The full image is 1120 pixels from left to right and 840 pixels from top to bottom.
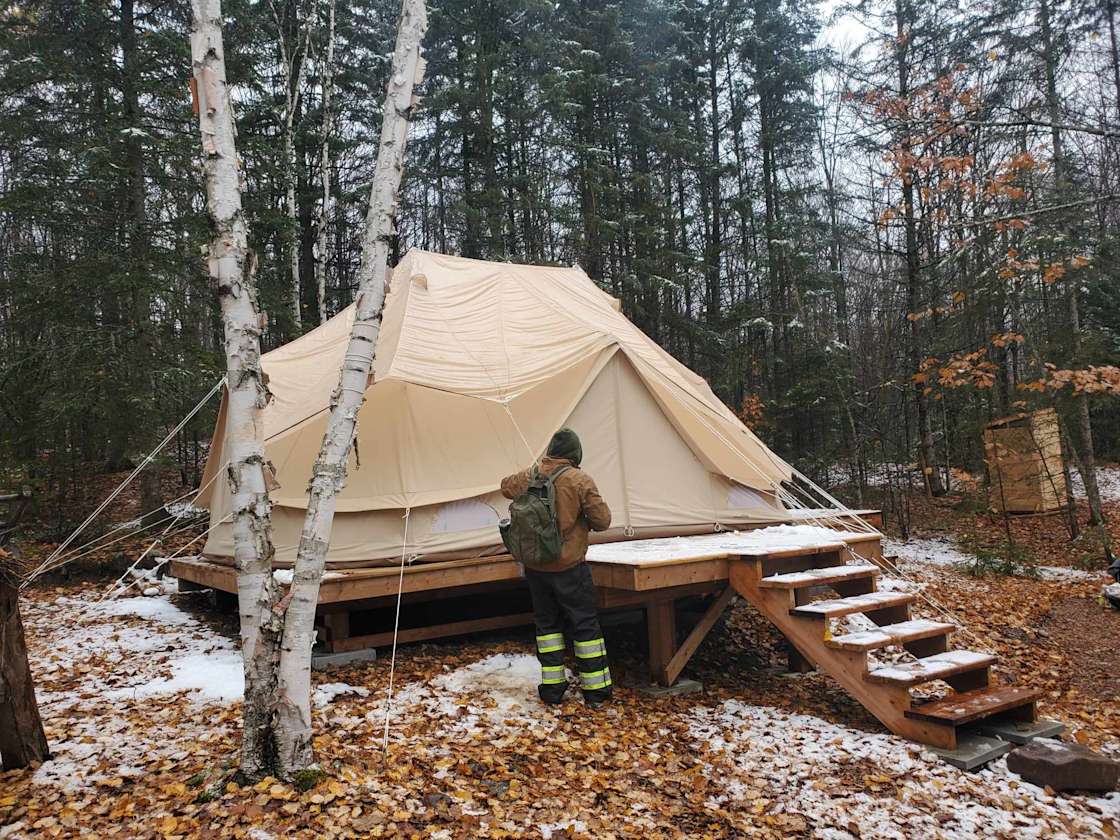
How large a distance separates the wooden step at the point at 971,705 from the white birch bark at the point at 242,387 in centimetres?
372

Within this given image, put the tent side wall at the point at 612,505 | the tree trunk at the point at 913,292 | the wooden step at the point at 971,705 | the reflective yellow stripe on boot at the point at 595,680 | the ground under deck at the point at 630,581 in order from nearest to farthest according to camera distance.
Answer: the wooden step at the point at 971,705
the reflective yellow stripe on boot at the point at 595,680
the ground under deck at the point at 630,581
the tent side wall at the point at 612,505
the tree trunk at the point at 913,292

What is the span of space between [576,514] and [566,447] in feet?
1.62

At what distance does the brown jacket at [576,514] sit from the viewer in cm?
497

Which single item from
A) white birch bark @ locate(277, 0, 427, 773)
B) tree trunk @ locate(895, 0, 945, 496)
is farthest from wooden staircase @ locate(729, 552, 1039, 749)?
tree trunk @ locate(895, 0, 945, 496)

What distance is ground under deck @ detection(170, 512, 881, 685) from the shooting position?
17.5 ft

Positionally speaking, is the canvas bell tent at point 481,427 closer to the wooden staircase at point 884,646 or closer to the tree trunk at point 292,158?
the wooden staircase at point 884,646

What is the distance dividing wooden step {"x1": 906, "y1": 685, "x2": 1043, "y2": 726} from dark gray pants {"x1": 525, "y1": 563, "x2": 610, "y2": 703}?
1975mm

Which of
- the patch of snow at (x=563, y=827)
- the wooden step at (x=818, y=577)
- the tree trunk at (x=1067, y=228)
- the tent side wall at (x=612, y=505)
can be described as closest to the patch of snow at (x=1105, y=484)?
the tree trunk at (x=1067, y=228)

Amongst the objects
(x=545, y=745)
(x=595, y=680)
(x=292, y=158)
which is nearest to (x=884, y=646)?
(x=595, y=680)

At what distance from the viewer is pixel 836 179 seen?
738 inches

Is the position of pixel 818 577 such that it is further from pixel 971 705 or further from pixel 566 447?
pixel 566 447

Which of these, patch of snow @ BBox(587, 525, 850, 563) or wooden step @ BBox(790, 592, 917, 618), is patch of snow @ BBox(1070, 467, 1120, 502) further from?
wooden step @ BBox(790, 592, 917, 618)

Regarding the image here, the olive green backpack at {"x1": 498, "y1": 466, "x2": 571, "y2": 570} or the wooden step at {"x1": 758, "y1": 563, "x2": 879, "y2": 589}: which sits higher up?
the olive green backpack at {"x1": 498, "y1": 466, "x2": 571, "y2": 570}

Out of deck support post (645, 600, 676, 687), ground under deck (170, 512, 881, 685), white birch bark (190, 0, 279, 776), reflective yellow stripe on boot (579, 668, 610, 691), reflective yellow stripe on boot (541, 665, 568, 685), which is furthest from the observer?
deck support post (645, 600, 676, 687)
